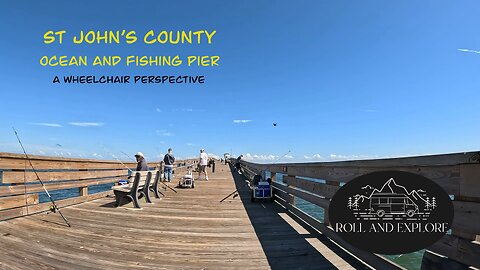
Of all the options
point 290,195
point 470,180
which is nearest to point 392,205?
point 470,180

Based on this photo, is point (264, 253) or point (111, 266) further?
point (264, 253)

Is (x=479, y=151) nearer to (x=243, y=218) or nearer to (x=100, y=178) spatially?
(x=243, y=218)

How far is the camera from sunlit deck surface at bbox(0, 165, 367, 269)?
10.9 feet

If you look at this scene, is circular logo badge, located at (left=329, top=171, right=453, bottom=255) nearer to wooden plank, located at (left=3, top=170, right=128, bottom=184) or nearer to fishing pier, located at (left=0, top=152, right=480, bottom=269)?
fishing pier, located at (left=0, top=152, right=480, bottom=269)

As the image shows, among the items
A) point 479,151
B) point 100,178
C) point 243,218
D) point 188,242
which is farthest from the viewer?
point 100,178

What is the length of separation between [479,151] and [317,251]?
2495 millimetres

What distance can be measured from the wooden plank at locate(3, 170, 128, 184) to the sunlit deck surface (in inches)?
31.2

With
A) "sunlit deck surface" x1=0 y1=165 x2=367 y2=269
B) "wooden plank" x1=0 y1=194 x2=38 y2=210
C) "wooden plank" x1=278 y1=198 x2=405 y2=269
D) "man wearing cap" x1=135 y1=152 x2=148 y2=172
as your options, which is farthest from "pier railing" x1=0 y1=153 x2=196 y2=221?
"wooden plank" x1=278 y1=198 x2=405 y2=269

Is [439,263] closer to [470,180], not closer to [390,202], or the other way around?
[390,202]

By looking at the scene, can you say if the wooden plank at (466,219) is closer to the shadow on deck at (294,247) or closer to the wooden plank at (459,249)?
the wooden plank at (459,249)

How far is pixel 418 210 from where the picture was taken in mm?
2432

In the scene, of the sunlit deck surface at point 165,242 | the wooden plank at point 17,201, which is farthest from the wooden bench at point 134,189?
the wooden plank at point 17,201

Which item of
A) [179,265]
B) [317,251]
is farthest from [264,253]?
[179,265]

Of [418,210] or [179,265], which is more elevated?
[418,210]
